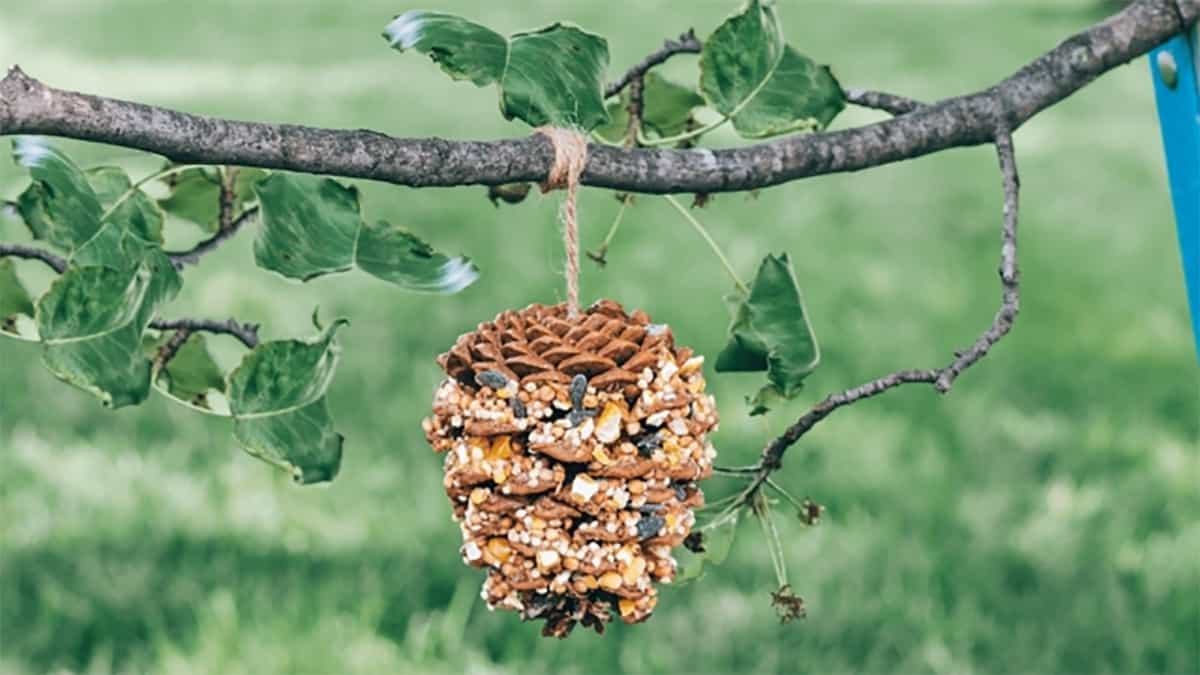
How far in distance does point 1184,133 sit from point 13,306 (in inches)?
38.9

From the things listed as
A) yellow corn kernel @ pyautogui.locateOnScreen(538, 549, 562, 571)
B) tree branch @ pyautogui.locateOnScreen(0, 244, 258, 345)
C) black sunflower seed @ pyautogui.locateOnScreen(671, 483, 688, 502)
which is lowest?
yellow corn kernel @ pyautogui.locateOnScreen(538, 549, 562, 571)

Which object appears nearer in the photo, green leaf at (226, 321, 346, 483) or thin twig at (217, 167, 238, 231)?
green leaf at (226, 321, 346, 483)

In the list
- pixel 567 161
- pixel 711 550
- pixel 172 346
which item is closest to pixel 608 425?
pixel 567 161

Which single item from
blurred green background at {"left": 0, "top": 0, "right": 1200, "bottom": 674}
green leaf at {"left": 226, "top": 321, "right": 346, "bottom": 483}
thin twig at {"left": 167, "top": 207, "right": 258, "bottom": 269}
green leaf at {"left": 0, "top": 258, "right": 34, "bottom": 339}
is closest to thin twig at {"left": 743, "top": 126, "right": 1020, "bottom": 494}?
green leaf at {"left": 226, "top": 321, "right": 346, "bottom": 483}

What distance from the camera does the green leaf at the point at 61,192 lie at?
120cm

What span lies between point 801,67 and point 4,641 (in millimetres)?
1456

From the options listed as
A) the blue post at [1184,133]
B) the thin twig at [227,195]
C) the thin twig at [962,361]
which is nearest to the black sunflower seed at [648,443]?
the thin twig at [962,361]

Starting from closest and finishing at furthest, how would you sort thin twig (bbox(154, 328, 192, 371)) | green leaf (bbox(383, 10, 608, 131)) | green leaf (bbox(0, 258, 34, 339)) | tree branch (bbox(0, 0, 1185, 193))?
tree branch (bbox(0, 0, 1185, 193)) < green leaf (bbox(383, 10, 608, 131)) < green leaf (bbox(0, 258, 34, 339)) < thin twig (bbox(154, 328, 192, 371))

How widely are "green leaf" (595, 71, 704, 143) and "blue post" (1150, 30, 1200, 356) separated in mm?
411

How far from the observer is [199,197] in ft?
4.93

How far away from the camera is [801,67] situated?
1.34m

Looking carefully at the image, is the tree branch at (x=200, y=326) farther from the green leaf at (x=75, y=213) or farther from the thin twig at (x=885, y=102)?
the thin twig at (x=885, y=102)

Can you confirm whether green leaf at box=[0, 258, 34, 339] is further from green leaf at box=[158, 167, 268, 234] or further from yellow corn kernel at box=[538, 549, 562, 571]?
yellow corn kernel at box=[538, 549, 562, 571]

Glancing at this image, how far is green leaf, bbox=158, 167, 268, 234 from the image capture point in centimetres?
148
